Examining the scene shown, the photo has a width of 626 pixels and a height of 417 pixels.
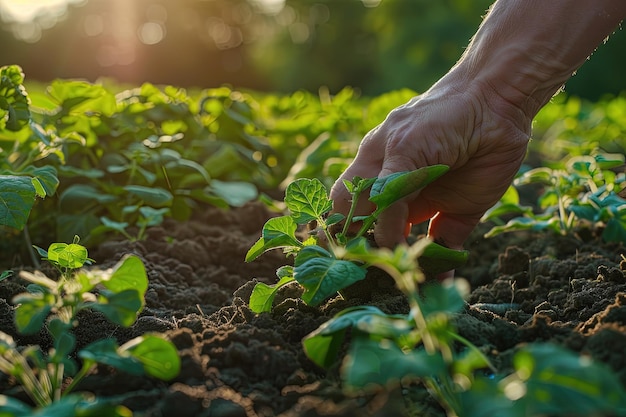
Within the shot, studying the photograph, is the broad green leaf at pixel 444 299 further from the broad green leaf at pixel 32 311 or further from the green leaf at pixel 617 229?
the green leaf at pixel 617 229

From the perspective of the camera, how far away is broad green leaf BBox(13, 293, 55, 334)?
134cm

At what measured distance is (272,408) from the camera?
1.43m

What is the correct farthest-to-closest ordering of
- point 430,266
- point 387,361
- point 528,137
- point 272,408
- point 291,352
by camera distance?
point 528,137 < point 430,266 < point 291,352 < point 272,408 < point 387,361

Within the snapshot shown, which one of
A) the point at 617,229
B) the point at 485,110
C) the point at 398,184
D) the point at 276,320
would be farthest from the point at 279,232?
the point at 617,229

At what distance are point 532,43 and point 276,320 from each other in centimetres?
120

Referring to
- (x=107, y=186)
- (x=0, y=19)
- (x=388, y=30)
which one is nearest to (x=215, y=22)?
(x=0, y=19)

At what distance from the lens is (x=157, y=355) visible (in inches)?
52.1

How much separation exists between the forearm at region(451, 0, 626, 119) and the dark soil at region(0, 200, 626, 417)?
25.8 inches

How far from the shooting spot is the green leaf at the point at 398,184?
1.87 metres

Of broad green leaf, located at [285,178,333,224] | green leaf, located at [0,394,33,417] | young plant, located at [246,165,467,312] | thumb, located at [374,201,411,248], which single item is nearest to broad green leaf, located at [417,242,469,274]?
young plant, located at [246,165,467,312]

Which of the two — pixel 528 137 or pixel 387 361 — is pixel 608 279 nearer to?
pixel 528 137

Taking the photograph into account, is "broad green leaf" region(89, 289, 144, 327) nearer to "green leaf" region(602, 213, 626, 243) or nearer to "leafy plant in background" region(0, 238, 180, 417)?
"leafy plant in background" region(0, 238, 180, 417)

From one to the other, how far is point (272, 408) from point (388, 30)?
27.5m

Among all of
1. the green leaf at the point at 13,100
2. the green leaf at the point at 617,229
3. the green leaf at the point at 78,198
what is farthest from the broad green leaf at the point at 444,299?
the green leaf at the point at 78,198
